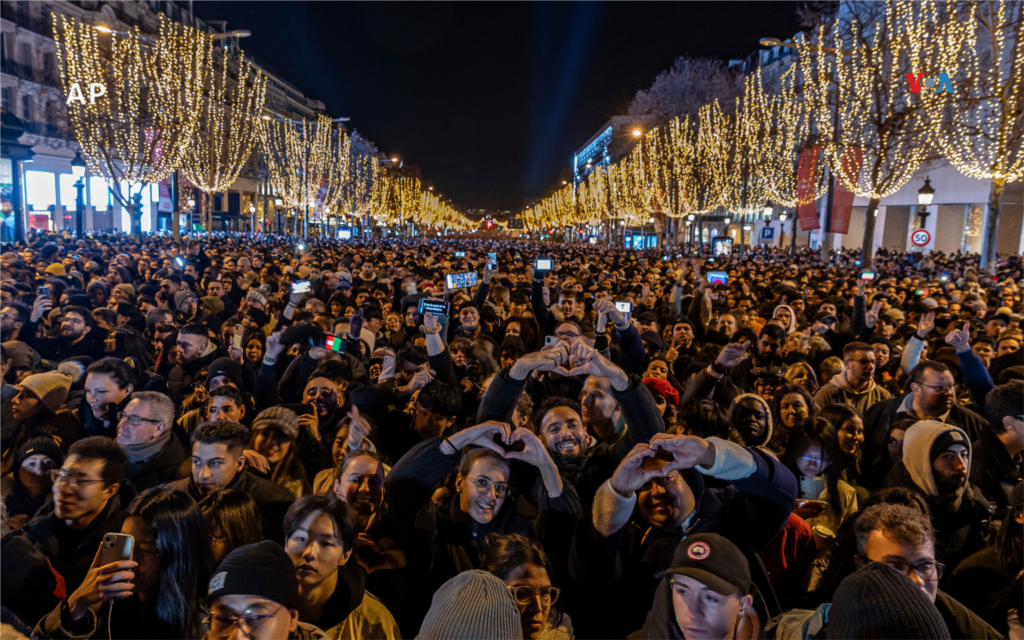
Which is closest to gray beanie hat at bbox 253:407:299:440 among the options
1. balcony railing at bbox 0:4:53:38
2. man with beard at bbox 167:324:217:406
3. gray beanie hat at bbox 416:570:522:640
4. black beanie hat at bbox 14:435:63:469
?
black beanie hat at bbox 14:435:63:469

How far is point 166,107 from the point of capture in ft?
104

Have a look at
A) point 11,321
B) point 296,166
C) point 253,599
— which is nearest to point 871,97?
point 11,321

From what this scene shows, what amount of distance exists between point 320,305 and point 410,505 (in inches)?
269

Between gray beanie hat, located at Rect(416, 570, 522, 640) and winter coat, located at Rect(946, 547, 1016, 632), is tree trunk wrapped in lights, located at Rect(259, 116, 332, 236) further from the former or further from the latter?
gray beanie hat, located at Rect(416, 570, 522, 640)

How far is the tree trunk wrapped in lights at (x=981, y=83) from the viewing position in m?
21.4

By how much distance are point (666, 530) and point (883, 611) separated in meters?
1.51

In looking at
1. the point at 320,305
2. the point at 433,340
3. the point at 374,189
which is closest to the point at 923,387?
the point at 433,340

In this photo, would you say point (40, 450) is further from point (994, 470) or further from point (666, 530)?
point (994, 470)

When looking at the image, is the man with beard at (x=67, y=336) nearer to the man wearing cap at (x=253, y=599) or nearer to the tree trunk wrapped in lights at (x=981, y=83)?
the man wearing cap at (x=253, y=599)

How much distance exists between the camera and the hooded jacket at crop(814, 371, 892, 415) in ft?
21.1

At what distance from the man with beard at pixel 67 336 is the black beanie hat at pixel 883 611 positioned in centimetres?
826

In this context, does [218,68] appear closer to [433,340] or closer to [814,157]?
[814,157]

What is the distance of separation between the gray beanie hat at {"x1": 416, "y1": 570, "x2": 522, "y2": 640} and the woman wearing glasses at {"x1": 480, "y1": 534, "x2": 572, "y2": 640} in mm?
701

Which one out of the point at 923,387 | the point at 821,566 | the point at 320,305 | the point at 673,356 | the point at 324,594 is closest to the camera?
the point at 324,594
